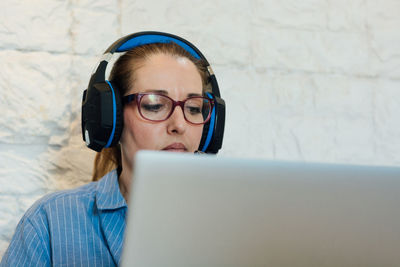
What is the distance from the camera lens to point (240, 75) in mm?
1622

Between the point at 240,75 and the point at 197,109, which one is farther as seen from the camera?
the point at 240,75

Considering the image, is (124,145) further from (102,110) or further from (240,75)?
(240,75)

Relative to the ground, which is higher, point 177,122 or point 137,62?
point 137,62

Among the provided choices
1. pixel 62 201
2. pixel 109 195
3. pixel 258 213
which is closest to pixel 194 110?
pixel 109 195

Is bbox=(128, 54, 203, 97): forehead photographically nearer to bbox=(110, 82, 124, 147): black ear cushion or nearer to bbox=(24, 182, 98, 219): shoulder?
bbox=(110, 82, 124, 147): black ear cushion

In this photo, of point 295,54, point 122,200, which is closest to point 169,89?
point 122,200

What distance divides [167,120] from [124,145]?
148mm

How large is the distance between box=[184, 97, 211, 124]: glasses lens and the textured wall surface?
402mm

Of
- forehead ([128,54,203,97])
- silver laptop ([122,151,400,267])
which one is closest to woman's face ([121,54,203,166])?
forehead ([128,54,203,97])

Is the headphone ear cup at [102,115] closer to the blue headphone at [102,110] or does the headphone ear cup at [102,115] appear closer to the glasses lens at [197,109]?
the blue headphone at [102,110]

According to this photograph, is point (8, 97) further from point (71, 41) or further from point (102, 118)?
point (102, 118)

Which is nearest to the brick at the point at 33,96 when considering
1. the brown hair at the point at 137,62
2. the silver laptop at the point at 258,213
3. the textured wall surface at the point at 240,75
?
the textured wall surface at the point at 240,75

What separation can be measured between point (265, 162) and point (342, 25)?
4.80 ft

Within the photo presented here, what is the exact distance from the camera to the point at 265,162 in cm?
44
